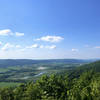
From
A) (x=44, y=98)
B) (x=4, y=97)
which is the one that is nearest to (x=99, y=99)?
(x=44, y=98)

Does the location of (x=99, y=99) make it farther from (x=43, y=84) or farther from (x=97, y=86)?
(x=43, y=84)

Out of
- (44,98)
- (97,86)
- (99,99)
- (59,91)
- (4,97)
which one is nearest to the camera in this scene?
(99,99)

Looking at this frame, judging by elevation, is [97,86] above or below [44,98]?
above

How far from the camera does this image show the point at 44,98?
2620cm

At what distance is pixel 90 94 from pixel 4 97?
21.0 meters

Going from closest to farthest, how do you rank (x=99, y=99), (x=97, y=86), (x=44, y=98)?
(x=99, y=99) < (x=44, y=98) < (x=97, y=86)

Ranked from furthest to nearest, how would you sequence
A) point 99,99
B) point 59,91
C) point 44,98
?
point 59,91 → point 44,98 → point 99,99

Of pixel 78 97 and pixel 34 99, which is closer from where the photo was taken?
pixel 78 97

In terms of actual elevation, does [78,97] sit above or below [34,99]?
above

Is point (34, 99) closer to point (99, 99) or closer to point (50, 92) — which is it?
point (50, 92)

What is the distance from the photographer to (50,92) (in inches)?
1256

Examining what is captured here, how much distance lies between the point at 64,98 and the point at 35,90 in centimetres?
750

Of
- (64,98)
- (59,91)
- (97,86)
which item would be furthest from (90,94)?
(59,91)

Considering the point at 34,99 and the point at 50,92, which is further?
the point at 50,92
